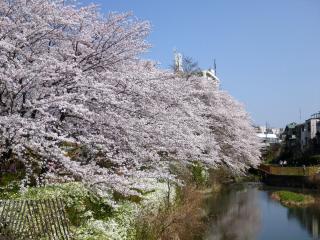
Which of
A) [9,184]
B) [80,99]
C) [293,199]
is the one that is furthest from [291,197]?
[9,184]

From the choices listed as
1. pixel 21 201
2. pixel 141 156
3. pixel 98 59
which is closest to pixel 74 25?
pixel 98 59

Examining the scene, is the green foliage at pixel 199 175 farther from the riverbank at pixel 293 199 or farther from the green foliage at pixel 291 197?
the green foliage at pixel 291 197

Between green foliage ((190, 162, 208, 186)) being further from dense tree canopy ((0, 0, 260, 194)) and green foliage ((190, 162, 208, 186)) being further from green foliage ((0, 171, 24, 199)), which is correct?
green foliage ((0, 171, 24, 199))

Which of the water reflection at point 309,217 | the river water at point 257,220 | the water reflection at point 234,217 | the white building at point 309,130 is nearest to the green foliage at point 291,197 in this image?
the river water at point 257,220

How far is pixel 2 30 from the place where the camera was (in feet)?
31.1

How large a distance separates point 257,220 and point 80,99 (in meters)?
15.3

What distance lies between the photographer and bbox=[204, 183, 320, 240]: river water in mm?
18453

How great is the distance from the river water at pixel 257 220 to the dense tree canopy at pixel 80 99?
19.9 feet

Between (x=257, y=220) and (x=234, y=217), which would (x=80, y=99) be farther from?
(x=257, y=220)

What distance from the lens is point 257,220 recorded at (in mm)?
22250

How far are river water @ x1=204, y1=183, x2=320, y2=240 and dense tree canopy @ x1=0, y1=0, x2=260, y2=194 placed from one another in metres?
6.05

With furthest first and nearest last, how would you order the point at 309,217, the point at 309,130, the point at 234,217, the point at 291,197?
the point at 309,130 < the point at 291,197 < the point at 309,217 < the point at 234,217

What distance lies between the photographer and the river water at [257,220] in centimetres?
1845

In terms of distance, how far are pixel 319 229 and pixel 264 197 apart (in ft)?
36.8
